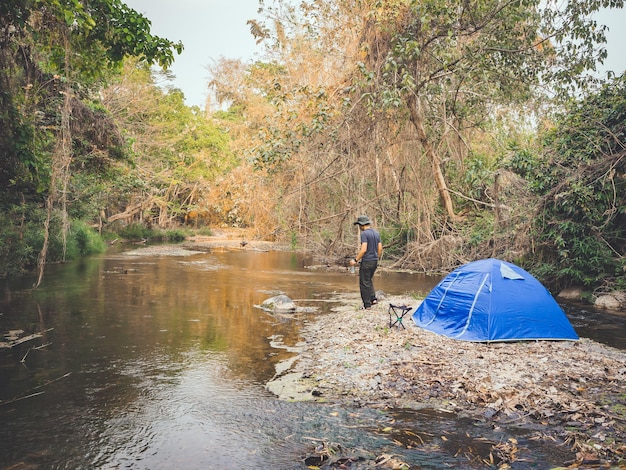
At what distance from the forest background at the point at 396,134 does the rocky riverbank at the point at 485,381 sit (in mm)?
6367

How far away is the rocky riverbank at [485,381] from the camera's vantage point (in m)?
5.43

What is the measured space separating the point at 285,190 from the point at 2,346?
11380 millimetres

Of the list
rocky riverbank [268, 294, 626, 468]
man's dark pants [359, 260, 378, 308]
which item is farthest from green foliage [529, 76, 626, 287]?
man's dark pants [359, 260, 378, 308]

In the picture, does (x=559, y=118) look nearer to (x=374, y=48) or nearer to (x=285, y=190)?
(x=374, y=48)

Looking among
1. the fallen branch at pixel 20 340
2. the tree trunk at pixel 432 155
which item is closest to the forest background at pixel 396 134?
the tree trunk at pixel 432 155

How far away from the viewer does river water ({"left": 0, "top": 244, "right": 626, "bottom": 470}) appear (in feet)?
15.8

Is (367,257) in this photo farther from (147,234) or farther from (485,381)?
(147,234)

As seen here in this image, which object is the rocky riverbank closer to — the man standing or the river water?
the river water

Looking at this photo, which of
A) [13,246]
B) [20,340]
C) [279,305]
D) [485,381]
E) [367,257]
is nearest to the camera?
[485,381]

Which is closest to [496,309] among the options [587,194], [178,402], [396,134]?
[178,402]

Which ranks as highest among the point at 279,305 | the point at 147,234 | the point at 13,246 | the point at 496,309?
the point at 13,246

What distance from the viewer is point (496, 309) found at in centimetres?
857

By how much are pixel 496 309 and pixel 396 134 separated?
996 centimetres

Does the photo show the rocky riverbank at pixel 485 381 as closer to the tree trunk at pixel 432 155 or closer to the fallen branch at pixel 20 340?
the fallen branch at pixel 20 340
